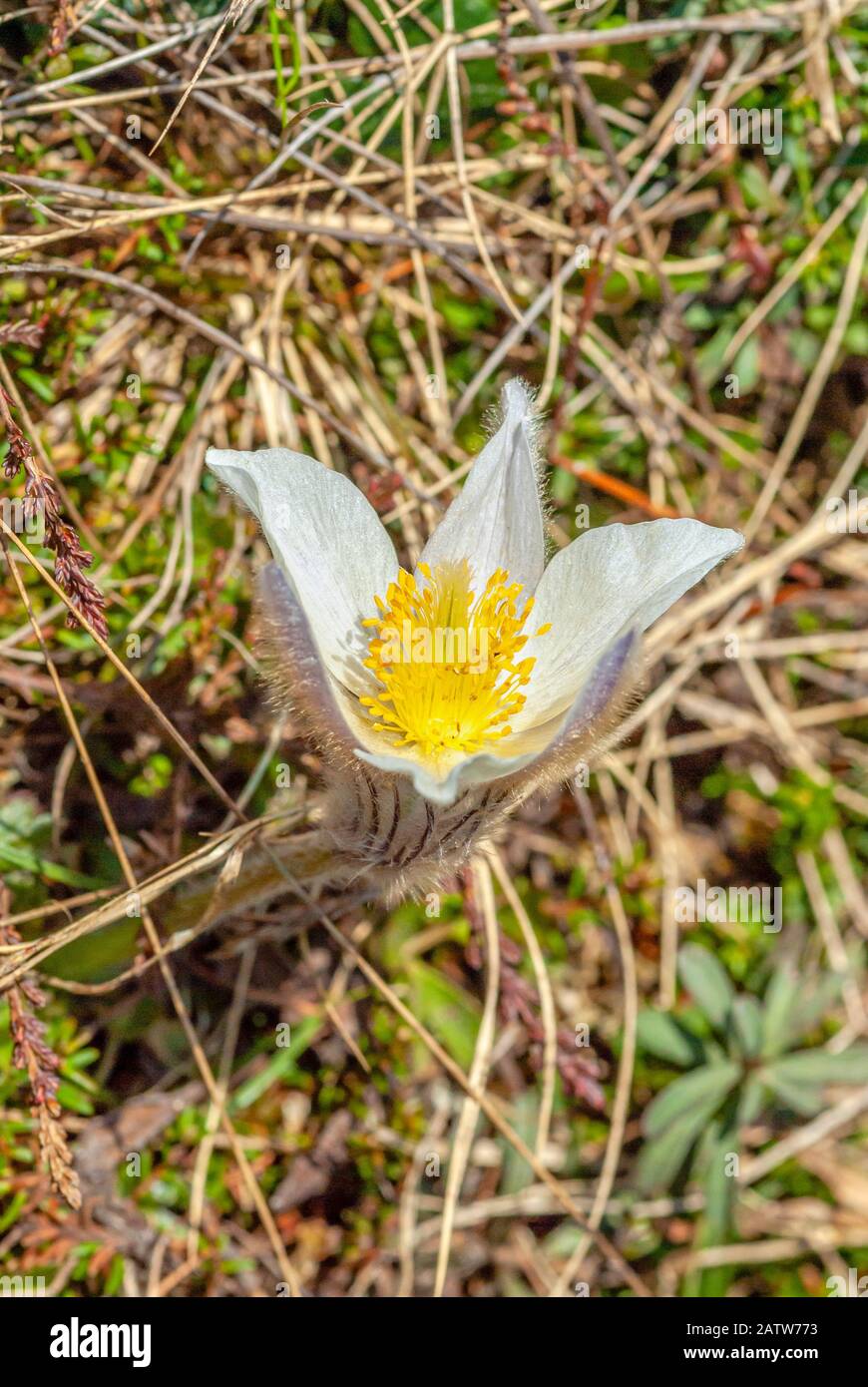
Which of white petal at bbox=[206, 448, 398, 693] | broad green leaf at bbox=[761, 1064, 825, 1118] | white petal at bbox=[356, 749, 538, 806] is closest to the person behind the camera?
white petal at bbox=[356, 749, 538, 806]

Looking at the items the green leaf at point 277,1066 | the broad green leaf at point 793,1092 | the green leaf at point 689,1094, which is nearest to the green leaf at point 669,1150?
the green leaf at point 689,1094

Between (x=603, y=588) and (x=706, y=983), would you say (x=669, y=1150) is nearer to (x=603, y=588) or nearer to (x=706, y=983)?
(x=706, y=983)

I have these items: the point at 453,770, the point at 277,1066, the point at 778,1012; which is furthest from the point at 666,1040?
the point at 453,770

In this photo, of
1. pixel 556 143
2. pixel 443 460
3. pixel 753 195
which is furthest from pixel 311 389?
pixel 753 195

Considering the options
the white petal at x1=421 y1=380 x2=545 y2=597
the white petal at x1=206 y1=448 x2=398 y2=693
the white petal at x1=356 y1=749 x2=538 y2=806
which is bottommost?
the white petal at x1=356 y1=749 x2=538 y2=806

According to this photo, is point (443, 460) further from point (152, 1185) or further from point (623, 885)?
point (152, 1185)

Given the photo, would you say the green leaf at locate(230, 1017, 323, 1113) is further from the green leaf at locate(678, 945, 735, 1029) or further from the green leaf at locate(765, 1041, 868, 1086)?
the green leaf at locate(765, 1041, 868, 1086)

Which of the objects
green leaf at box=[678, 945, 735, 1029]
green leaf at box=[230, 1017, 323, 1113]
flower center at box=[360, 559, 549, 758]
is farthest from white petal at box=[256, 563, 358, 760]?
green leaf at box=[678, 945, 735, 1029]

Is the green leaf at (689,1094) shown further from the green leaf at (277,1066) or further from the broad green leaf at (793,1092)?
the green leaf at (277,1066)

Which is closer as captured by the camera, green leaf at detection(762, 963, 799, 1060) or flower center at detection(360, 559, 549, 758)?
flower center at detection(360, 559, 549, 758)
